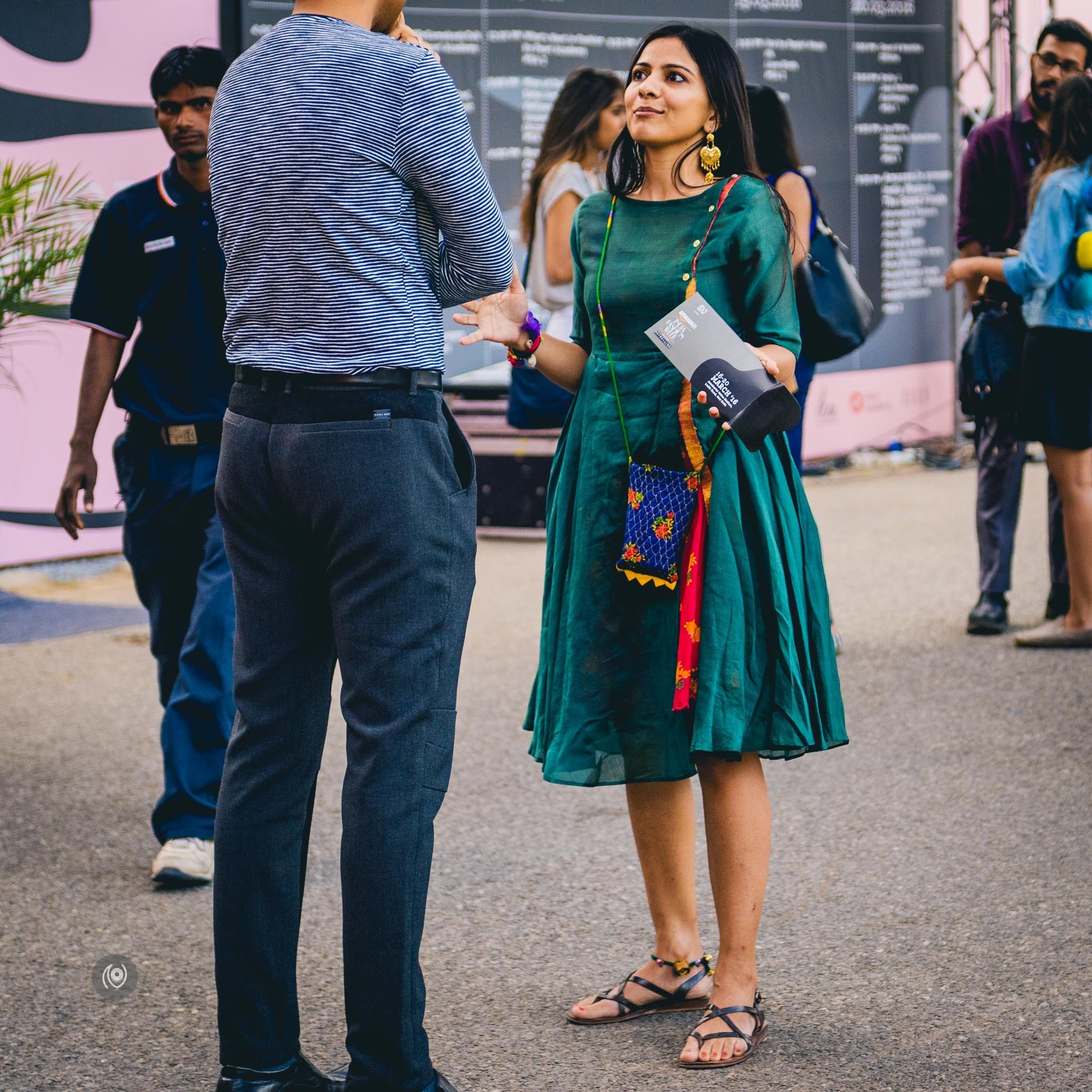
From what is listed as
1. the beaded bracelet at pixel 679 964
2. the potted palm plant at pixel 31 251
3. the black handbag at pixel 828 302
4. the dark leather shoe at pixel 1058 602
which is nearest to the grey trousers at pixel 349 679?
the beaded bracelet at pixel 679 964

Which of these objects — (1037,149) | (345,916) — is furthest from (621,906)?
(1037,149)

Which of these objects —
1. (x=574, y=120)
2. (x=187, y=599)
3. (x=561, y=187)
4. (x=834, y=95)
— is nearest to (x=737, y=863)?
(x=187, y=599)

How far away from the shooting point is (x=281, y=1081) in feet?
8.27

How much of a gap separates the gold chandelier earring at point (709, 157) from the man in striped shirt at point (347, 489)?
559mm

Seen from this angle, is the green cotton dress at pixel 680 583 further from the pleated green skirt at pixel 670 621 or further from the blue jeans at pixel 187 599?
the blue jeans at pixel 187 599

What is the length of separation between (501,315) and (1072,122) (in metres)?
3.50

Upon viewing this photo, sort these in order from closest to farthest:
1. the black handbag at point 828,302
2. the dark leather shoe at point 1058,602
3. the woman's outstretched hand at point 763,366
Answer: the woman's outstretched hand at point 763,366 < the black handbag at point 828,302 < the dark leather shoe at point 1058,602

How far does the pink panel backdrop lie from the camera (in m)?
7.14

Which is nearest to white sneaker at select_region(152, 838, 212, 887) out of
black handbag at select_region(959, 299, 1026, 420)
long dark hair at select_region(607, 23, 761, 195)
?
long dark hair at select_region(607, 23, 761, 195)

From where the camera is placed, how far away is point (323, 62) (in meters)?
2.30

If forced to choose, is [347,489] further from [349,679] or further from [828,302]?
[828,302]

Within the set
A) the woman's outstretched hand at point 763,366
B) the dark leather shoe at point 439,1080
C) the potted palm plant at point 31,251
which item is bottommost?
the dark leather shoe at point 439,1080

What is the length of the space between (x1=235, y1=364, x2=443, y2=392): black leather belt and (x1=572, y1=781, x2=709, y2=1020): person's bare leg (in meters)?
0.97

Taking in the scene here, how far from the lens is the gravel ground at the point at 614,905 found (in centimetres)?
283
